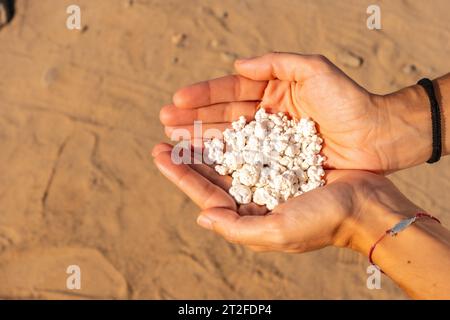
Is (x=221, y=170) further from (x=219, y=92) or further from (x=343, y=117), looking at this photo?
(x=343, y=117)

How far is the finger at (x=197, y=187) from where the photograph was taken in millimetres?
2438

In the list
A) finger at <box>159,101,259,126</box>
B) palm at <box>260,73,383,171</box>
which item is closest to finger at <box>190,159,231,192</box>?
finger at <box>159,101,259,126</box>

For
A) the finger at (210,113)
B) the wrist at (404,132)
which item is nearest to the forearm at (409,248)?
the wrist at (404,132)

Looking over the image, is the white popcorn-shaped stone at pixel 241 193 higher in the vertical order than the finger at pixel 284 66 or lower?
lower

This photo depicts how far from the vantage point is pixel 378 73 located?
418cm

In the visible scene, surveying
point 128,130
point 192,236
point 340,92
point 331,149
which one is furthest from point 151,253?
point 340,92

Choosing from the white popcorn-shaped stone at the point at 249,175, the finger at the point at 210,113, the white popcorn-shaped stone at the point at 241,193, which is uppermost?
the finger at the point at 210,113

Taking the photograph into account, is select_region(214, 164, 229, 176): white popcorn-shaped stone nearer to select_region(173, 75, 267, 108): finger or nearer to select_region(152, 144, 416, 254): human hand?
select_region(152, 144, 416, 254): human hand

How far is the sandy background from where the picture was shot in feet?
11.2

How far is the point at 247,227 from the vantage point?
7.33 ft

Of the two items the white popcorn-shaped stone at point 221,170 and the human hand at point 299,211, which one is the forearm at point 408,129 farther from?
the white popcorn-shaped stone at point 221,170

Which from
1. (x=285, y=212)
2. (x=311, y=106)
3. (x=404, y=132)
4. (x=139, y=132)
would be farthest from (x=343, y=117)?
(x=139, y=132)

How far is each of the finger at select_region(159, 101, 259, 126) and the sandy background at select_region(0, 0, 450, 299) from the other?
95 cm
